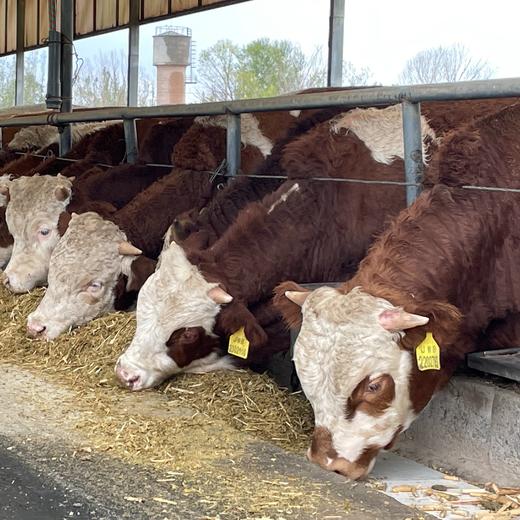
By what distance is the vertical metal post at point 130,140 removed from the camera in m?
7.59

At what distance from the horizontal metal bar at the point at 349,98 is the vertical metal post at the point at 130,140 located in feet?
0.49

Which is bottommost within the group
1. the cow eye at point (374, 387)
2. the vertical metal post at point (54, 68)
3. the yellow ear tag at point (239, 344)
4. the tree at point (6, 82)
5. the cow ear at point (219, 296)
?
the yellow ear tag at point (239, 344)

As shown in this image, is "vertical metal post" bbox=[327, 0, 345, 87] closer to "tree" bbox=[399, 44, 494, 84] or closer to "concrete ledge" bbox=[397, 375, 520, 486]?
"tree" bbox=[399, 44, 494, 84]

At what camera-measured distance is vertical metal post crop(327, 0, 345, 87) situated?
32.2 ft

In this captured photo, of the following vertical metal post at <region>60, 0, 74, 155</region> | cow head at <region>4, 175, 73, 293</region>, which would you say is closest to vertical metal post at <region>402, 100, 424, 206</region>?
cow head at <region>4, 175, 73, 293</region>

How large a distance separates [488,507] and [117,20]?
471 inches

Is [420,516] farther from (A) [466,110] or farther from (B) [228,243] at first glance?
(A) [466,110]

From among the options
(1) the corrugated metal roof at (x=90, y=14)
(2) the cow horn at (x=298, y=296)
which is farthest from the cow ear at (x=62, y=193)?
(1) the corrugated metal roof at (x=90, y=14)

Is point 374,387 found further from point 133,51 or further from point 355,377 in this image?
point 133,51

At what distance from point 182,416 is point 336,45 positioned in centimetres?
644

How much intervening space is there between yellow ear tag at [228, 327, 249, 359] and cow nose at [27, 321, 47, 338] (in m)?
1.82

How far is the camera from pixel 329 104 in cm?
498

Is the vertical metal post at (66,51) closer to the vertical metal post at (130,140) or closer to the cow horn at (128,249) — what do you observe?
the vertical metal post at (130,140)

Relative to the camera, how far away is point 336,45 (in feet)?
32.2
